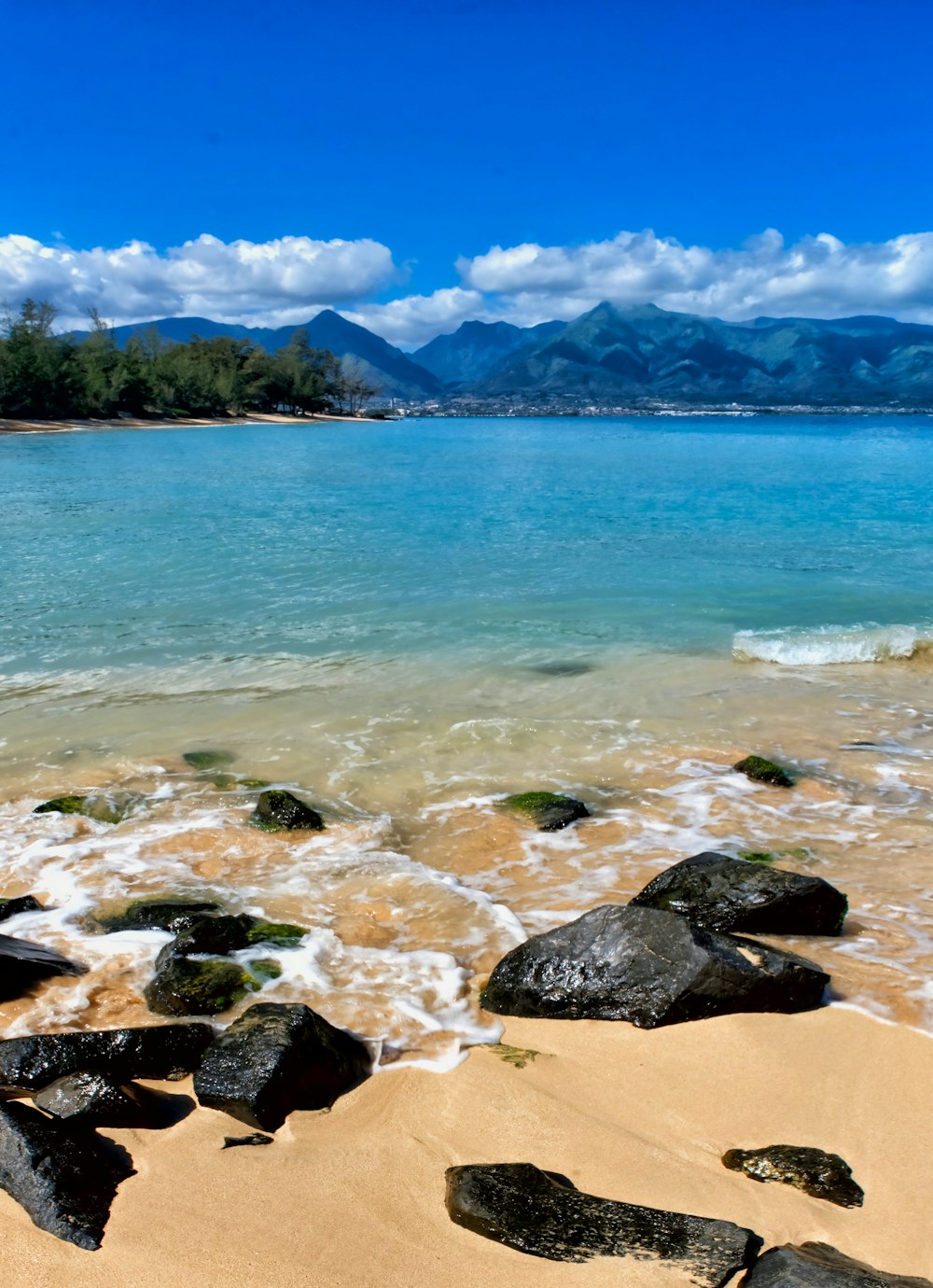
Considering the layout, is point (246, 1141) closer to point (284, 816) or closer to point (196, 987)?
point (196, 987)

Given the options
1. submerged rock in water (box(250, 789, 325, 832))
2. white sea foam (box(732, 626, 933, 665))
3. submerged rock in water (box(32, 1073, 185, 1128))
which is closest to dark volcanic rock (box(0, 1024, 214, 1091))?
submerged rock in water (box(32, 1073, 185, 1128))

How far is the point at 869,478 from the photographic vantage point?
4975 centimetres

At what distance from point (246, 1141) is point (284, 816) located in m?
3.92

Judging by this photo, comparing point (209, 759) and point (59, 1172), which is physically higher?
point (59, 1172)

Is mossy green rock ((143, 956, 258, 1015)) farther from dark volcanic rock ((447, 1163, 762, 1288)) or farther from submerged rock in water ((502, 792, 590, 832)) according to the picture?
submerged rock in water ((502, 792, 590, 832))

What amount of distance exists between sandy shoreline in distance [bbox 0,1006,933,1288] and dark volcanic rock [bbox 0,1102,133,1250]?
53mm

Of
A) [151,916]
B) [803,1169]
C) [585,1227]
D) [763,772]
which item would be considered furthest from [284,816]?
[803,1169]

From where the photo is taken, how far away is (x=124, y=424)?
112 metres

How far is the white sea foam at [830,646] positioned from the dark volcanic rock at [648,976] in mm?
9169

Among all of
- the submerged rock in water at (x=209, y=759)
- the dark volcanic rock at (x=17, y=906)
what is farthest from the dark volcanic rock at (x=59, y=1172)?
the submerged rock in water at (x=209, y=759)

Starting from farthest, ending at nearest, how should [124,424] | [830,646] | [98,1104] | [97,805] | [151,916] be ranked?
[124,424] < [830,646] < [97,805] < [151,916] < [98,1104]

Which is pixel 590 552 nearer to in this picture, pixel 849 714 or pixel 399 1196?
pixel 849 714

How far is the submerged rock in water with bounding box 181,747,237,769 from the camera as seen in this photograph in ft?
30.9

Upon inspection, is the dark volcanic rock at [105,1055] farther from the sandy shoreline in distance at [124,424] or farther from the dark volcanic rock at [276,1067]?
the sandy shoreline in distance at [124,424]
